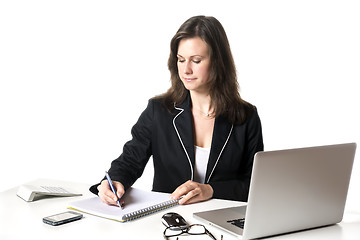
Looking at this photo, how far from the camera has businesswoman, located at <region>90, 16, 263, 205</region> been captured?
268cm

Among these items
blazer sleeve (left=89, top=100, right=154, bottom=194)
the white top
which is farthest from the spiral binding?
the white top

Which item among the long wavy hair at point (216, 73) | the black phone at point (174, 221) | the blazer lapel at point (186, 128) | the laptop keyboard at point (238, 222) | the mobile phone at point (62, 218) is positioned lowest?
the laptop keyboard at point (238, 222)

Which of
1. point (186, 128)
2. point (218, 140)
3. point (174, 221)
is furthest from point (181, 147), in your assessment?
point (174, 221)

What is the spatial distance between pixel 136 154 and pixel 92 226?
95cm

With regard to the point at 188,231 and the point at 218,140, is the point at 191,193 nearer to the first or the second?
the point at 188,231

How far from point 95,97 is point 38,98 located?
1.96ft

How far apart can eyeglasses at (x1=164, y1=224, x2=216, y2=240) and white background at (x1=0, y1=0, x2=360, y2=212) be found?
2757 mm

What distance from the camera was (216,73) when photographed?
2.76 meters

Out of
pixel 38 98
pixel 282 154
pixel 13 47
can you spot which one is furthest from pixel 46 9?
pixel 282 154

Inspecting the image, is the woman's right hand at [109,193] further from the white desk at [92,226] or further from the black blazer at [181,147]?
the black blazer at [181,147]

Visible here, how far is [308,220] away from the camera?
1.87 m

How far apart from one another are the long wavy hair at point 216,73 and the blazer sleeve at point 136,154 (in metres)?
0.17

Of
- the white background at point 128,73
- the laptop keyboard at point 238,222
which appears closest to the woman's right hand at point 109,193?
the laptop keyboard at point 238,222

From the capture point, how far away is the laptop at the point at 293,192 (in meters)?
1.65
